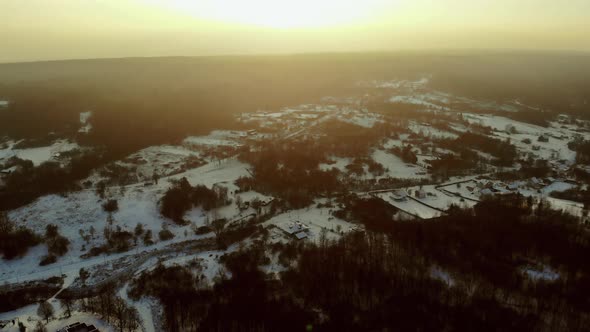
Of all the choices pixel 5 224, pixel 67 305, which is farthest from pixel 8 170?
pixel 67 305

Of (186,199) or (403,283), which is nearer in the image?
(403,283)

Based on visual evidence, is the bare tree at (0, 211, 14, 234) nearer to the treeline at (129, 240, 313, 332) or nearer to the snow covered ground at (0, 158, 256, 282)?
the snow covered ground at (0, 158, 256, 282)

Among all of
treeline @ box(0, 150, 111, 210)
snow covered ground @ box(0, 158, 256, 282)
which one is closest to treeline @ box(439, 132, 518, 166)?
snow covered ground @ box(0, 158, 256, 282)

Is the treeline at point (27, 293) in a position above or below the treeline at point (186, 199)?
below

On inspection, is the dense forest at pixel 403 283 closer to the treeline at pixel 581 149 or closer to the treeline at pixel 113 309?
the treeline at pixel 113 309

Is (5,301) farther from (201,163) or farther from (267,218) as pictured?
(201,163)

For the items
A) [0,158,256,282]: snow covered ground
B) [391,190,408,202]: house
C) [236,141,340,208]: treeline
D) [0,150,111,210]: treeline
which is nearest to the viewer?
[0,158,256,282]: snow covered ground

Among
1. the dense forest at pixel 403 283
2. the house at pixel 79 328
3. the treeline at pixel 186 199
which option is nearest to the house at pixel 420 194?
the dense forest at pixel 403 283

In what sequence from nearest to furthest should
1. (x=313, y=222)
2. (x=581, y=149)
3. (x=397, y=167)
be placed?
1. (x=313, y=222)
2. (x=397, y=167)
3. (x=581, y=149)

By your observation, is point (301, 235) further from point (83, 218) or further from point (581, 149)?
point (581, 149)
